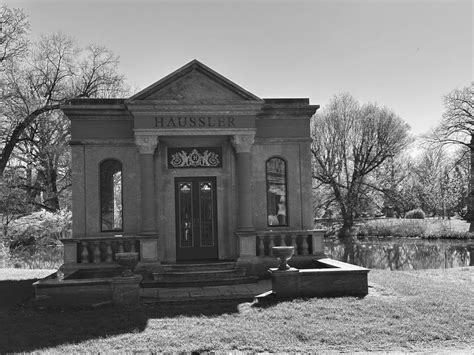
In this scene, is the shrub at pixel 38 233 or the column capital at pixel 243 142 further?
the shrub at pixel 38 233

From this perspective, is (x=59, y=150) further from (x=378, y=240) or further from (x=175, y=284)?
(x=378, y=240)

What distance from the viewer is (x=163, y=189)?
14039 millimetres

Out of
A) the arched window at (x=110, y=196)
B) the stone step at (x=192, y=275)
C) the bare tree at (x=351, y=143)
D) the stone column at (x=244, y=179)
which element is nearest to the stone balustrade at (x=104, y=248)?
the stone step at (x=192, y=275)

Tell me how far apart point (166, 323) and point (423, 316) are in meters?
4.87

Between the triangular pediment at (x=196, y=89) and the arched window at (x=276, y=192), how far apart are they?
2.30m

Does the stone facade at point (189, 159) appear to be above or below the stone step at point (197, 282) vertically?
above

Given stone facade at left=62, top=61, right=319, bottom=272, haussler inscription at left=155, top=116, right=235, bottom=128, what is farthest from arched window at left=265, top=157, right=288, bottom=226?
haussler inscription at left=155, top=116, right=235, bottom=128

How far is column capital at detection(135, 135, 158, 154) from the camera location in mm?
13112

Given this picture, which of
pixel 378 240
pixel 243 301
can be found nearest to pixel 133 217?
pixel 243 301

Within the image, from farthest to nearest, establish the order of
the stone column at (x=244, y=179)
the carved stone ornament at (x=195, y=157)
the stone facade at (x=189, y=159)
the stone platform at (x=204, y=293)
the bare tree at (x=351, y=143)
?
the bare tree at (x=351, y=143)
the carved stone ornament at (x=195, y=157)
the stone column at (x=244, y=179)
the stone facade at (x=189, y=159)
the stone platform at (x=204, y=293)

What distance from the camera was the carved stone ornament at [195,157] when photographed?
14211mm

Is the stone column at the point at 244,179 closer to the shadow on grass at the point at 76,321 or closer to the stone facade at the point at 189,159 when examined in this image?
the stone facade at the point at 189,159

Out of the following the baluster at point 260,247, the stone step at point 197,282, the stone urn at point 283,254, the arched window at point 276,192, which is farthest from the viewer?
the arched window at point 276,192

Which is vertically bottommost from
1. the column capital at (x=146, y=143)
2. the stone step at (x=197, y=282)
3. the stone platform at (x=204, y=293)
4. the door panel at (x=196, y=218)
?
the stone platform at (x=204, y=293)
